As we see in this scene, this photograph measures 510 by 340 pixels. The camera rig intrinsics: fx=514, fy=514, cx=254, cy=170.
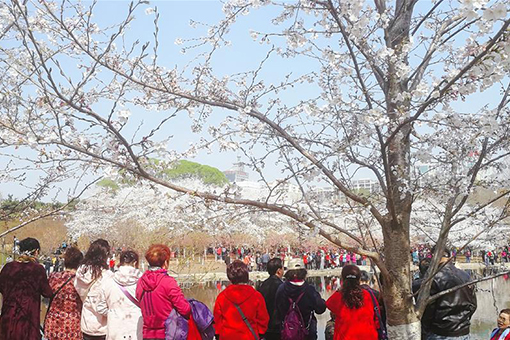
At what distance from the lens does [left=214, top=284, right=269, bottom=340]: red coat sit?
4148 millimetres

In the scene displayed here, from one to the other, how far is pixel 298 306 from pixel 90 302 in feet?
5.55

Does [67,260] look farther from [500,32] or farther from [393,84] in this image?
[500,32]

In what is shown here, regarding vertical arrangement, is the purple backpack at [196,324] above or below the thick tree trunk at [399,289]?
below

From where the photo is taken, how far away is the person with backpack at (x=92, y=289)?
4008mm

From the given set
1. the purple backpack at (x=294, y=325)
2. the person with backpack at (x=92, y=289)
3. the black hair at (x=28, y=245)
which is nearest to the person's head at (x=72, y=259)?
the person with backpack at (x=92, y=289)

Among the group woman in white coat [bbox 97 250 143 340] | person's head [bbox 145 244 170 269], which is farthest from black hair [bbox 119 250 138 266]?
person's head [bbox 145 244 170 269]

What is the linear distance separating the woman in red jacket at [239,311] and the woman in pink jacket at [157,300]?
12.4 inches

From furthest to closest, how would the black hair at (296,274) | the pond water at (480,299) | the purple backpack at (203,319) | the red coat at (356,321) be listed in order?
1. the pond water at (480,299)
2. the black hair at (296,274)
3. the purple backpack at (203,319)
4. the red coat at (356,321)

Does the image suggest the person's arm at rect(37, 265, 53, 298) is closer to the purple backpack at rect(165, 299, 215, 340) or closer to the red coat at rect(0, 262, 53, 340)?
the red coat at rect(0, 262, 53, 340)

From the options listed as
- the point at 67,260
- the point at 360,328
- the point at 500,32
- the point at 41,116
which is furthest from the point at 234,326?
the point at 500,32

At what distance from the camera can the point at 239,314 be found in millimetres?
4172

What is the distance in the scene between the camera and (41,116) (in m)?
3.12

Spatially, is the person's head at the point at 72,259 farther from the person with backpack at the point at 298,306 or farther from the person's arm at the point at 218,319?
the person with backpack at the point at 298,306

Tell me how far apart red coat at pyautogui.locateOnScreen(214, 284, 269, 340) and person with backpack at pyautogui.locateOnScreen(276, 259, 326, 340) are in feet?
0.71
